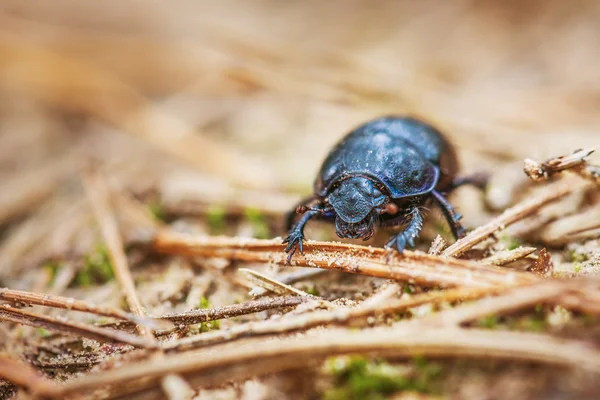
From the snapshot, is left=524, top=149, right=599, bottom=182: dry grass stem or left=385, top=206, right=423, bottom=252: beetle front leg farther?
left=524, top=149, right=599, bottom=182: dry grass stem

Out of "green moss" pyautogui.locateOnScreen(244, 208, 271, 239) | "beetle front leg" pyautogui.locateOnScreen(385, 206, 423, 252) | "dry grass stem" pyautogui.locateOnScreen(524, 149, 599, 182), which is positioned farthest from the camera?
"green moss" pyautogui.locateOnScreen(244, 208, 271, 239)

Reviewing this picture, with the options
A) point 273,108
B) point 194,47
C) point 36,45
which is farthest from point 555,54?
point 36,45

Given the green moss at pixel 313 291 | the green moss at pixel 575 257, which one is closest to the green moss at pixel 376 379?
the green moss at pixel 313 291

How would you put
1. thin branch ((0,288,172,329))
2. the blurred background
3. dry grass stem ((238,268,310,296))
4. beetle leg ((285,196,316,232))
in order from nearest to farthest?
thin branch ((0,288,172,329))
dry grass stem ((238,268,310,296))
beetle leg ((285,196,316,232))
the blurred background

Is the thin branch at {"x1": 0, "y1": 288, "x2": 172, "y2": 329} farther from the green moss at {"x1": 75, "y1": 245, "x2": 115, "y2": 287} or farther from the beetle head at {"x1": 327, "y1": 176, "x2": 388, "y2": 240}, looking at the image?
the beetle head at {"x1": 327, "y1": 176, "x2": 388, "y2": 240}

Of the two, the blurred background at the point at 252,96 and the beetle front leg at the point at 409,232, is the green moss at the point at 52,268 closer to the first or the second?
the blurred background at the point at 252,96

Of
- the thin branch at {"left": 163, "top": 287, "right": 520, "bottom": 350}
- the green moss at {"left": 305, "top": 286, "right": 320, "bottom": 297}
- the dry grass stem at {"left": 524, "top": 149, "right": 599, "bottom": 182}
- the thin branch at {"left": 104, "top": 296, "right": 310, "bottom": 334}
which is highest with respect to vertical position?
the dry grass stem at {"left": 524, "top": 149, "right": 599, "bottom": 182}

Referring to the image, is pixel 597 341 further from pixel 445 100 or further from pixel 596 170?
pixel 445 100

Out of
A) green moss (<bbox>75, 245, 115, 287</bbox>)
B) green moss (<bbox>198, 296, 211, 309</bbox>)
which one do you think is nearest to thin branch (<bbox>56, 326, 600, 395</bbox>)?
green moss (<bbox>198, 296, 211, 309</bbox>)
